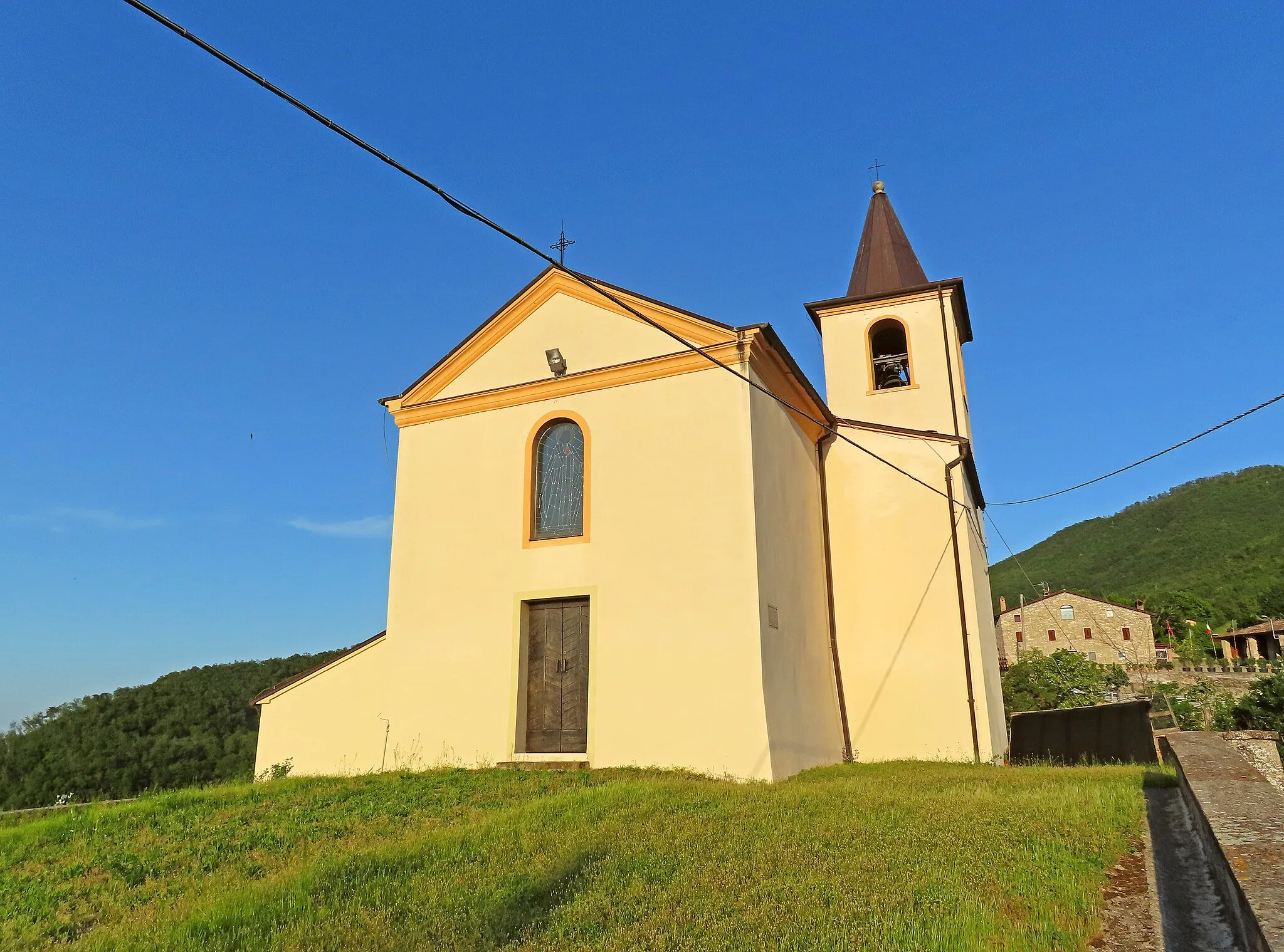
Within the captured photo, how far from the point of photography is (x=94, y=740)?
42844mm

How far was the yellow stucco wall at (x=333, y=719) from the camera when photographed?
43.6ft

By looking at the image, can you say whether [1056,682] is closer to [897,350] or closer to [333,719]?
[897,350]

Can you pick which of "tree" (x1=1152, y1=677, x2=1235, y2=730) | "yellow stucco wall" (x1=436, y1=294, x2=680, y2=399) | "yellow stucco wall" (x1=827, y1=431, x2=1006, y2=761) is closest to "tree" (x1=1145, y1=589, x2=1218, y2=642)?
"tree" (x1=1152, y1=677, x2=1235, y2=730)

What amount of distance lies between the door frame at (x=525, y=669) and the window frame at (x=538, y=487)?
2.36ft

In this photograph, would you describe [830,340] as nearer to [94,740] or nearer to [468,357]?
[468,357]

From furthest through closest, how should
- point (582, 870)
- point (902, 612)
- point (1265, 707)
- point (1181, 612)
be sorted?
point (1181, 612) → point (1265, 707) → point (902, 612) → point (582, 870)

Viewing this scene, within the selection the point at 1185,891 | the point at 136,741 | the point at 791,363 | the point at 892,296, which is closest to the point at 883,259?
the point at 892,296

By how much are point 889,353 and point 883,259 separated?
224 centimetres

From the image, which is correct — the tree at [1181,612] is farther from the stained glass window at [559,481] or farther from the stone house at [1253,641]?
the stained glass window at [559,481]

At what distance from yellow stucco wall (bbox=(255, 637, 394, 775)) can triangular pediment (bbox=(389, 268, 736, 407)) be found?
436cm

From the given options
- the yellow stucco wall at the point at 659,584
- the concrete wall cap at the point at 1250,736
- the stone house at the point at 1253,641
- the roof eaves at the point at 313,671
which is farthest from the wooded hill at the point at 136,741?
the stone house at the point at 1253,641

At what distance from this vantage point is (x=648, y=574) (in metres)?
12.0

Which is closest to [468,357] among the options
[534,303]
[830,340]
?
[534,303]

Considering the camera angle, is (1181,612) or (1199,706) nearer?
(1199,706)
